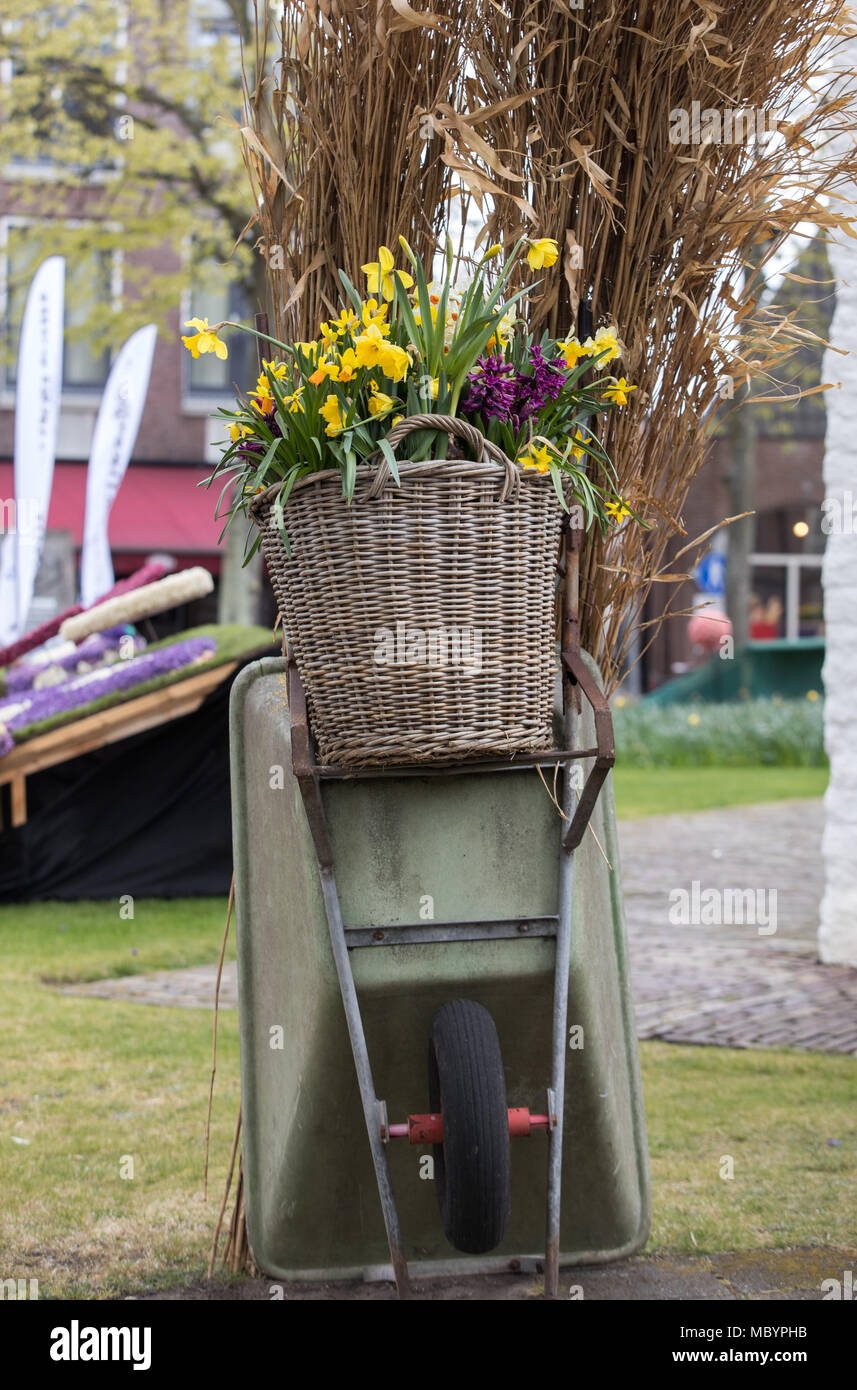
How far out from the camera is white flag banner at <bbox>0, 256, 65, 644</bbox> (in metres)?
11.3

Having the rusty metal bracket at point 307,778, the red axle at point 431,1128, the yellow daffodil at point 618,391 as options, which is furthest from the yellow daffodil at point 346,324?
the red axle at point 431,1128

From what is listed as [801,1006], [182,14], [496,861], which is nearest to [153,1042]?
[801,1006]

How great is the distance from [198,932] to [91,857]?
3.61 ft

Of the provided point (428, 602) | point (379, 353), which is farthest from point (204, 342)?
point (428, 602)

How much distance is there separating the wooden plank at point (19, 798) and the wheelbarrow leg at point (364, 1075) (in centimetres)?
544

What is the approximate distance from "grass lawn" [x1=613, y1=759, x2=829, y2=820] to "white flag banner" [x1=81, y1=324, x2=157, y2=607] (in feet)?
15.3

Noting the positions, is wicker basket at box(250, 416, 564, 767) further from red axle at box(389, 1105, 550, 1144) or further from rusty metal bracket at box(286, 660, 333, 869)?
red axle at box(389, 1105, 550, 1144)

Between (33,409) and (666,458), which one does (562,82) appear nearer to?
(666,458)

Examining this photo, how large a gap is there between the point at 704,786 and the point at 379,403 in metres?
12.3

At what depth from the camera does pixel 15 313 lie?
18.3 metres

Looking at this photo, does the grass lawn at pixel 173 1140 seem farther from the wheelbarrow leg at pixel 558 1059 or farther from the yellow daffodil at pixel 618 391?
the yellow daffodil at pixel 618 391

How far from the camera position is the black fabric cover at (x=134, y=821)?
7.67 meters

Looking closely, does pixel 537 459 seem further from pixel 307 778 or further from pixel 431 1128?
pixel 431 1128

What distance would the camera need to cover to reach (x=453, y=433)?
222 cm
